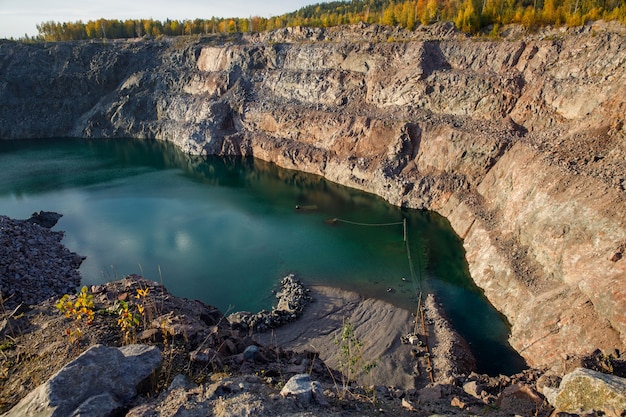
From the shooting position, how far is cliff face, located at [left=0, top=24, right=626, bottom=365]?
69.1ft

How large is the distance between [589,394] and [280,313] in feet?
52.0

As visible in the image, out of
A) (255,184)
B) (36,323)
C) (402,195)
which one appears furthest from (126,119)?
(36,323)

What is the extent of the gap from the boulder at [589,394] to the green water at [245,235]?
10.5 metres

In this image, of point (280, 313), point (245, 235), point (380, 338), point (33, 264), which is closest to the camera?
point (380, 338)

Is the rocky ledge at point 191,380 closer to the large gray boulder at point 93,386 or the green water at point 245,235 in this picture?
the large gray boulder at point 93,386

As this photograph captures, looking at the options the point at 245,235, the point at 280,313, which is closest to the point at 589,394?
the point at 280,313

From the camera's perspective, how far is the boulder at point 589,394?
8.77 metres

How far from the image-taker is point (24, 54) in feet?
235

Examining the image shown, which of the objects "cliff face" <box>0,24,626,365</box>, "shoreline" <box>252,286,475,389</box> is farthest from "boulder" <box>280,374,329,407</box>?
"cliff face" <box>0,24,626,365</box>

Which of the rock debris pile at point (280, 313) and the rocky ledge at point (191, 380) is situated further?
the rock debris pile at point (280, 313)

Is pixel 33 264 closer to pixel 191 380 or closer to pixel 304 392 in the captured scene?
pixel 191 380

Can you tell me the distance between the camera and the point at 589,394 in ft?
30.5

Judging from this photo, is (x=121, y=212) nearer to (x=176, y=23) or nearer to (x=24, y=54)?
(x=24, y=54)

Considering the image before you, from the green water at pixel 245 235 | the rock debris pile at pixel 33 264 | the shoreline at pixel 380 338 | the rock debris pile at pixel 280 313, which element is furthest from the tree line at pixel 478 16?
the rock debris pile at pixel 33 264
